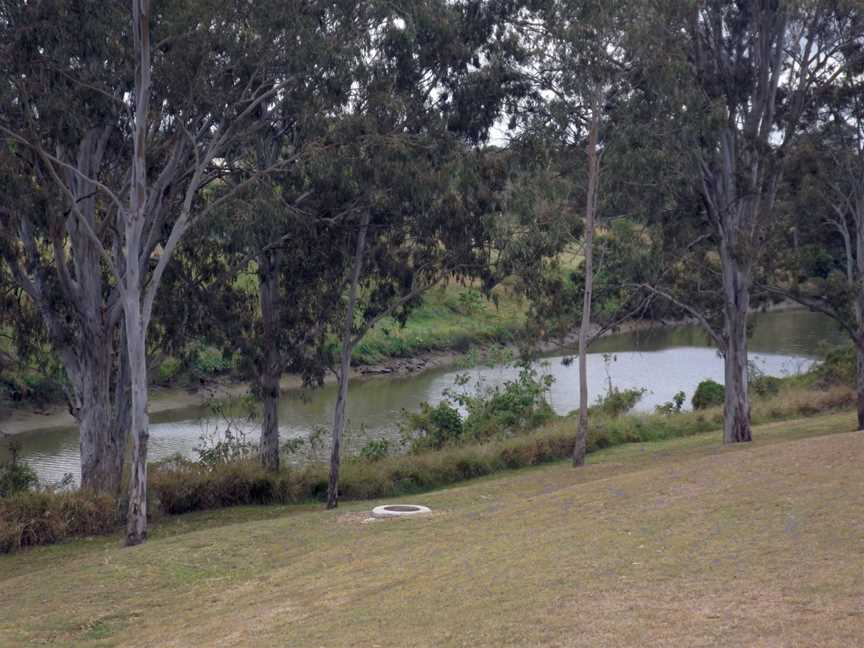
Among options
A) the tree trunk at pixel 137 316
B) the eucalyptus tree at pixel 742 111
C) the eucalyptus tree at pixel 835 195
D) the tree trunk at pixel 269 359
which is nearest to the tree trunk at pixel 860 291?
the eucalyptus tree at pixel 835 195

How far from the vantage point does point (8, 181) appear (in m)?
16.8

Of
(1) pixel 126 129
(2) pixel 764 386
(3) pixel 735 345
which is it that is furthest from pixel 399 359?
(1) pixel 126 129

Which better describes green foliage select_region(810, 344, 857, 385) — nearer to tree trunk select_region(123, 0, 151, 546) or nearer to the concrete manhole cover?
the concrete manhole cover

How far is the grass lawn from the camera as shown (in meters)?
8.34

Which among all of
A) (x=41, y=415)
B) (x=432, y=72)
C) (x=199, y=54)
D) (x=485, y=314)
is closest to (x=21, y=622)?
(x=199, y=54)

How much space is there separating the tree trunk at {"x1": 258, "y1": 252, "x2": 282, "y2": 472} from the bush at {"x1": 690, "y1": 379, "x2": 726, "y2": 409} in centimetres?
1709

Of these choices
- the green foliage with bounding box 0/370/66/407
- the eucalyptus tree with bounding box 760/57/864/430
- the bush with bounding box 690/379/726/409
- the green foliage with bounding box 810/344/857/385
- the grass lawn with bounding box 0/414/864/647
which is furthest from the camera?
the bush with bounding box 690/379/726/409

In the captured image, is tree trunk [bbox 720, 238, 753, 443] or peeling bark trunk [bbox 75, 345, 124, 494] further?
tree trunk [bbox 720, 238, 753, 443]

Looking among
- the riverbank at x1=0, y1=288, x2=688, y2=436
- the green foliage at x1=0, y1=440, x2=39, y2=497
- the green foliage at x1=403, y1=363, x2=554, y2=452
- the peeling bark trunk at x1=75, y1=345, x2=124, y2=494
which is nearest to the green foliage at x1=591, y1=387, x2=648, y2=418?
the green foliage at x1=403, y1=363, x2=554, y2=452

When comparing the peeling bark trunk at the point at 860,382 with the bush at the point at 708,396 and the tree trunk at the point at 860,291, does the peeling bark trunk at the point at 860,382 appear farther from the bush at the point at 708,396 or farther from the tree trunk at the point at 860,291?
the bush at the point at 708,396

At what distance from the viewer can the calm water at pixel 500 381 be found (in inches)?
1254

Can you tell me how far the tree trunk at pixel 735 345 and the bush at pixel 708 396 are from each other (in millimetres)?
11267

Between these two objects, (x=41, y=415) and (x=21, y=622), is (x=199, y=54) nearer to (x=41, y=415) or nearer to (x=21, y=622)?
(x=21, y=622)

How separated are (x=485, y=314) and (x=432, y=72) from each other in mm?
30445
